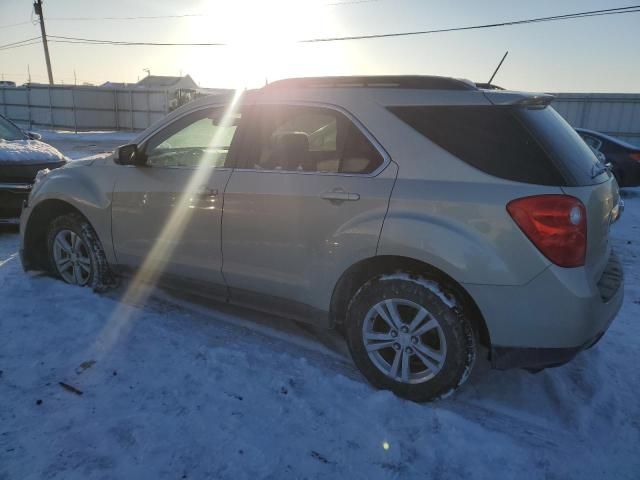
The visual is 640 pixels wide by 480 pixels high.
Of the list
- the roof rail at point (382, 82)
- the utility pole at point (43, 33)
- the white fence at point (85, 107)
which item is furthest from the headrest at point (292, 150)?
the utility pole at point (43, 33)

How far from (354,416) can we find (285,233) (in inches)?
45.8

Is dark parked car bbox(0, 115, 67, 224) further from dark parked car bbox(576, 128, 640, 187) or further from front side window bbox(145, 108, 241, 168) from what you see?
dark parked car bbox(576, 128, 640, 187)

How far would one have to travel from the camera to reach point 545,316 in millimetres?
2410

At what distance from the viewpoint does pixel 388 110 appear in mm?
2828

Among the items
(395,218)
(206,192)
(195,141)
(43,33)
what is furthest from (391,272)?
(43,33)

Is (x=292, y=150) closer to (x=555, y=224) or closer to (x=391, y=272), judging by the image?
(x=391, y=272)

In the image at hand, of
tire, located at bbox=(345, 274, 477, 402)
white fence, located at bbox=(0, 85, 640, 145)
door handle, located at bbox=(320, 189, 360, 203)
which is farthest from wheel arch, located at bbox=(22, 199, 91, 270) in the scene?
white fence, located at bbox=(0, 85, 640, 145)

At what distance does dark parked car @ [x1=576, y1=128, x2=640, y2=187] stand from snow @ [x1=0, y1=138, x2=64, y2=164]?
10.3 m

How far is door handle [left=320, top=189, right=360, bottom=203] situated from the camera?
2.79m

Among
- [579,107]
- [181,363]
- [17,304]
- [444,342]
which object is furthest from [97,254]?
[579,107]

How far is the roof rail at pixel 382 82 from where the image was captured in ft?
9.03

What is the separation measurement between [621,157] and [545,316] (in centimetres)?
1012

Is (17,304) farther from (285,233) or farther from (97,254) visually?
(285,233)

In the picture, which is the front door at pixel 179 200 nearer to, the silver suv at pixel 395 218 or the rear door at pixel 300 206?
the silver suv at pixel 395 218
